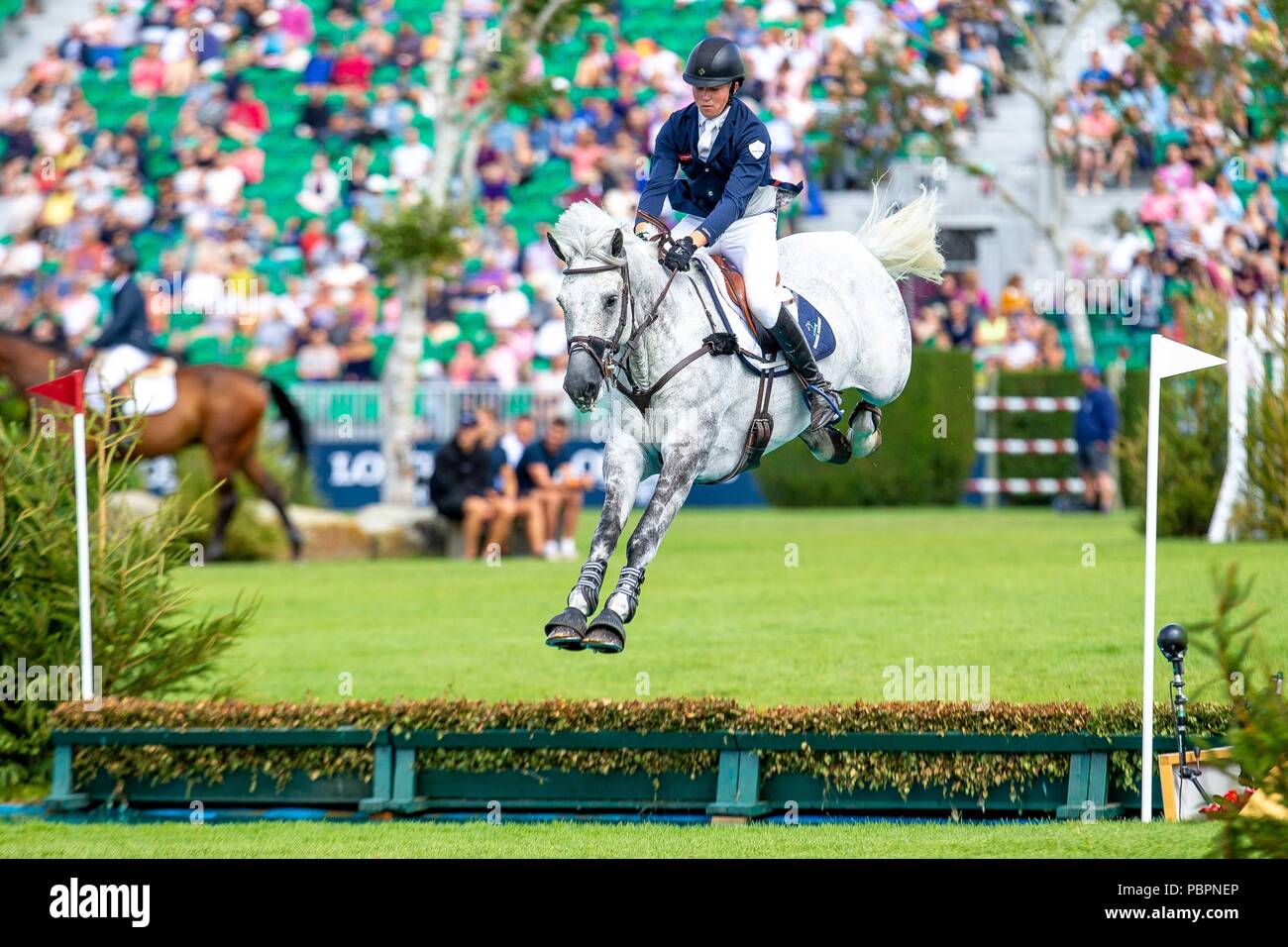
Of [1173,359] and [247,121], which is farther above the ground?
[247,121]

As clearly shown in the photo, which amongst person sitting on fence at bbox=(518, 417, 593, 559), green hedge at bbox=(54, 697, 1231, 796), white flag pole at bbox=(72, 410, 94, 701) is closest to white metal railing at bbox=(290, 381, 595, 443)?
person sitting on fence at bbox=(518, 417, 593, 559)

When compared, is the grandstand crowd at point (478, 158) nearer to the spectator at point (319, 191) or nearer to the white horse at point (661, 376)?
the spectator at point (319, 191)

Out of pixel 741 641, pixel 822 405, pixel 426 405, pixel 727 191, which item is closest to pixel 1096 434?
pixel 426 405

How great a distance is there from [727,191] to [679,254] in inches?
12.3

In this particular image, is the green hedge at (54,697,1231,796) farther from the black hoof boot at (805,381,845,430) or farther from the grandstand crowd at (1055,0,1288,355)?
the grandstand crowd at (1055,0,1288,355)

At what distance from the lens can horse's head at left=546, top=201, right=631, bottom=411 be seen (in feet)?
20.0

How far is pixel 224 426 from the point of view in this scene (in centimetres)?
1708

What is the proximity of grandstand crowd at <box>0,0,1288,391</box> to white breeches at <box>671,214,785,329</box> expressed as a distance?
14076 millimetres

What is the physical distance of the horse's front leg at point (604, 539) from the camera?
234 inches

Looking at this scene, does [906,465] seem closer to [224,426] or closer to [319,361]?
[319,361]

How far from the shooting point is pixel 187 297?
2027 cm
